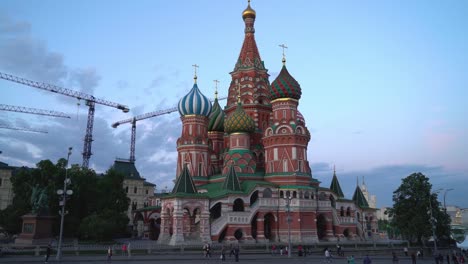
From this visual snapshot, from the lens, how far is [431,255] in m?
39.6

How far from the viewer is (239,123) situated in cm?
4675

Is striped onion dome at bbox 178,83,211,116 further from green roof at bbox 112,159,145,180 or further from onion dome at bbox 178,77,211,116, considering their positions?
green roof at bbox 112,159,145,180

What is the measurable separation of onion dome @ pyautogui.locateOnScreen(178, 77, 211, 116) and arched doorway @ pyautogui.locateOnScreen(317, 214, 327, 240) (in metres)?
19.7

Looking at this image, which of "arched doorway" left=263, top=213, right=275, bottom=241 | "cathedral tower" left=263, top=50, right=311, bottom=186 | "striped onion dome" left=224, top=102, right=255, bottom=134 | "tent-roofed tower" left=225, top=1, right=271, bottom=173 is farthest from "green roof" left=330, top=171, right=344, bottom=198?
"striped onion dome" left=224, top=102, right=255, bottom=134

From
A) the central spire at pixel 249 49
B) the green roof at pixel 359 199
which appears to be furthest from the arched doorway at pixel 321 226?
the central spire at pixel 249 49

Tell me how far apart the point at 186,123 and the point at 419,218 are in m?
29.6

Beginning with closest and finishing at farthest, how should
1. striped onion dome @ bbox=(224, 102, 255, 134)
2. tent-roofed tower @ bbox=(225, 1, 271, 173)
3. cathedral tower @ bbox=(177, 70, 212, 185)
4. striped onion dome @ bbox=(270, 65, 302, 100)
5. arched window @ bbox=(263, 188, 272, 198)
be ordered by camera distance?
arched window @ bbox=(263, 188, 272, 198) → striped onion dome @ bbox=(270, 65, 302, 100) → striped onion dome @ bbox=(224, 102, 255, 134) → cathedral tower @ bbox=(177, 70, 212, 185) → tent-roofed tower @ bbox=(225, 1, 271, 173)

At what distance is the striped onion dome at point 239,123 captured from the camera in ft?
153

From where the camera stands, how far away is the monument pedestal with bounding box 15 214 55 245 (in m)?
34.1

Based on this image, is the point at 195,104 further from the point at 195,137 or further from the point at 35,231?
the point at 35,231

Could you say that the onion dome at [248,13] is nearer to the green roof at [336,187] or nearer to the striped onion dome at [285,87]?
the striped onion dome at [285,87]

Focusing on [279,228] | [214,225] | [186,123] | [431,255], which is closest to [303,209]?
[279,228]

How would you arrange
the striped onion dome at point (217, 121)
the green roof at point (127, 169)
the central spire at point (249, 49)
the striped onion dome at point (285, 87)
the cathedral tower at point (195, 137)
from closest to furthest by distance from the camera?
the striped onion dome at point (285, 87) < the cathedral tower at point (195, 137) < the central spire at point (249, 49) < the striped onion dome at point (217, 121) < the green roof at point (127, 169)

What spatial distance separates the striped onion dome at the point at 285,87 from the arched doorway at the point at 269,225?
45.0 ft
